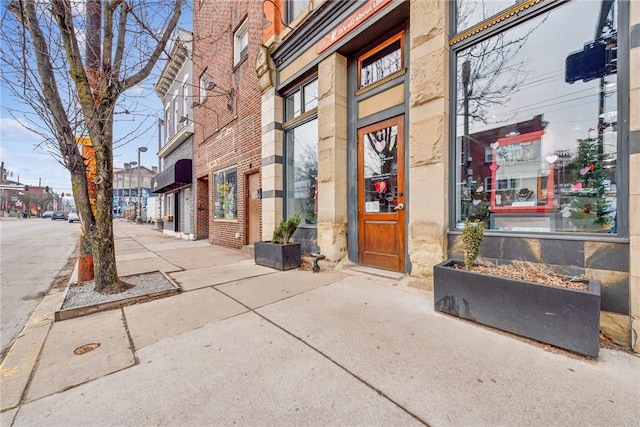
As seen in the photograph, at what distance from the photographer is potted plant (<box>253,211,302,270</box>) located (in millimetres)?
5066

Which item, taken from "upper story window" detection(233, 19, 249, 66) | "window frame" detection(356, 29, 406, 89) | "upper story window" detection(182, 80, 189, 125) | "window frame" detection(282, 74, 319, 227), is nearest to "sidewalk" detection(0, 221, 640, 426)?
"window frame" detection(282, 74, 319, 227)

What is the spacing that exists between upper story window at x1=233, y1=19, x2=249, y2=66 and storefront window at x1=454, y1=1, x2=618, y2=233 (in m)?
6.73

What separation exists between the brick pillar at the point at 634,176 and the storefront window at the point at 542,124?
307 mm

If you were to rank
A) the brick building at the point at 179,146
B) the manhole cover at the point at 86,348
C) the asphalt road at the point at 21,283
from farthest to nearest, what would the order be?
1. the brick building at the point at 179,146
2. the asphalt road at the point at 21,283
3. the manhole cover at the point at 86,348

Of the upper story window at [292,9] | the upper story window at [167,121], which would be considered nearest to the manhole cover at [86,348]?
the upper story window at [292,9]

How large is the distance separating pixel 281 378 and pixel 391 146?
3757 mm

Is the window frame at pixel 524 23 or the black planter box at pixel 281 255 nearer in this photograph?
the window frame at pixel 524 23

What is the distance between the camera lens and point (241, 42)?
8523 millimetres

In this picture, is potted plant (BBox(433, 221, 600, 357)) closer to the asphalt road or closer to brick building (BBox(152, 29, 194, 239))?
the asphalt road

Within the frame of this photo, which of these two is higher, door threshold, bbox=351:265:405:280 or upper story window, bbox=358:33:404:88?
upper story window, bbox=358:33:404:88

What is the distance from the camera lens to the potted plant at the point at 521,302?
2070 millimetres

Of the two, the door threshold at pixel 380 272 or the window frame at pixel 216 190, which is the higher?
the window frame at pixel 216 190

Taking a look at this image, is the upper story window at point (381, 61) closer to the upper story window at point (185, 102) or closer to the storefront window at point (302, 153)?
the storefront window at point (302, 153)

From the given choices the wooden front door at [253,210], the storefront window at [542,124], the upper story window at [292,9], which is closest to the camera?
the storefront window at [542,124]
